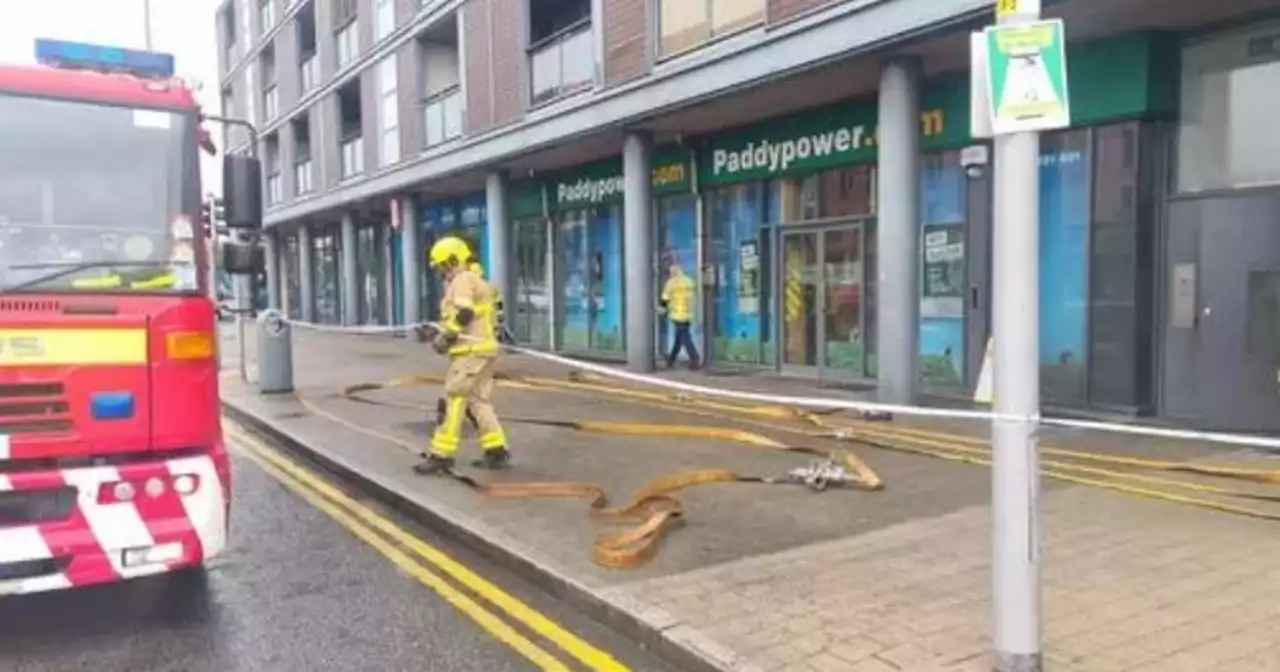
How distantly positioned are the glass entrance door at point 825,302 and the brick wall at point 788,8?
2923 mm

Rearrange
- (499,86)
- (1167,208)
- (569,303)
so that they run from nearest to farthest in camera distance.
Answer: (1167,208) → (499,86) → (569,303)

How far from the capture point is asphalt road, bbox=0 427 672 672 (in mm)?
4516

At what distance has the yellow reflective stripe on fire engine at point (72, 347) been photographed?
14.4ft

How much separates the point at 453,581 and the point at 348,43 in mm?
24364

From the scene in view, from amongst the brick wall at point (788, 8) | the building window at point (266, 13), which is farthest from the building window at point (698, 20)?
the building window at point (266, 13)

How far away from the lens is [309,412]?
40.6 ft

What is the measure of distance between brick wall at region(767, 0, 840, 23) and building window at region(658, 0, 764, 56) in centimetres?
28

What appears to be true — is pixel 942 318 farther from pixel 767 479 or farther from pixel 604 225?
pixel 604 225

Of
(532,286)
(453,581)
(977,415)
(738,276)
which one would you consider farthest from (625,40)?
(977,415)

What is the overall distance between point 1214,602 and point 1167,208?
594 cm

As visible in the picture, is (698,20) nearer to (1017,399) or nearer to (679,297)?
(679,297)

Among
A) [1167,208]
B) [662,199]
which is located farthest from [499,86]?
[1167,208]

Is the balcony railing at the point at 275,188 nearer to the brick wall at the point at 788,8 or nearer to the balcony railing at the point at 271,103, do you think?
the balcony railing at the point at 271,103

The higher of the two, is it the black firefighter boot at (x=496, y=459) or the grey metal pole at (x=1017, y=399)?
the grey metal pole at (x=1017, y=399)
